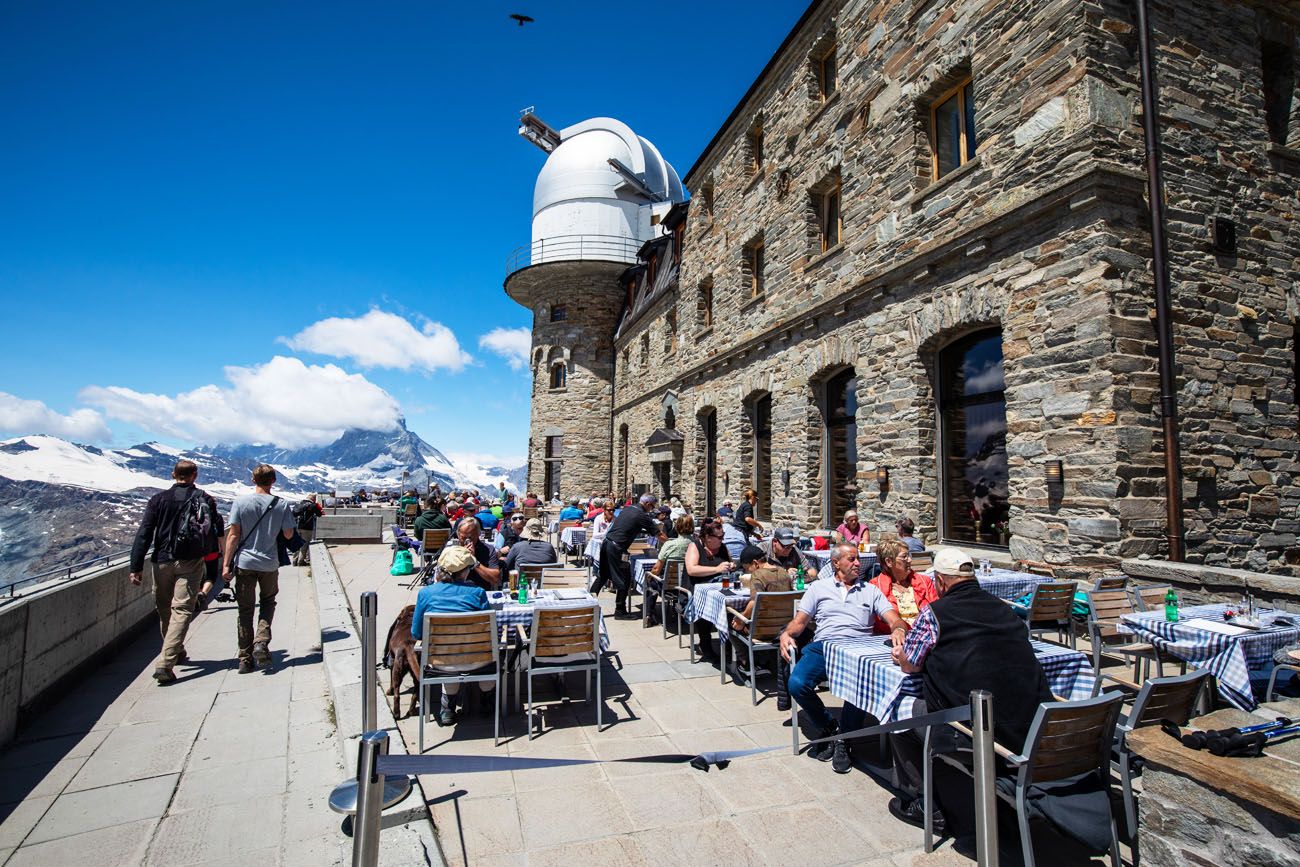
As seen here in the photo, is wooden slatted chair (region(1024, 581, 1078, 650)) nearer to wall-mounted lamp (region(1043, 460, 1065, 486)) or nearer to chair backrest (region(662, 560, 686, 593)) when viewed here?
wall-mounted lamp (region(1043, 460, 1065, 486))

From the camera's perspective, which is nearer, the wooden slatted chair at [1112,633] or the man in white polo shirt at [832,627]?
the man in white polo shirt at [832,627]

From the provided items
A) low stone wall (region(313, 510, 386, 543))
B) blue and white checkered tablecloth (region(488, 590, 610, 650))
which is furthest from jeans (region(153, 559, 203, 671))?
low stone wall (region(313, 510, 386, 543))

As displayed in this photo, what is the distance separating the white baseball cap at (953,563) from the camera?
334 cm

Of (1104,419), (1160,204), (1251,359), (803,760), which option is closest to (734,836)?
(803,760)

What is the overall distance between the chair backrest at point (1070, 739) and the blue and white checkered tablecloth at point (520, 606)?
3285 millimetres

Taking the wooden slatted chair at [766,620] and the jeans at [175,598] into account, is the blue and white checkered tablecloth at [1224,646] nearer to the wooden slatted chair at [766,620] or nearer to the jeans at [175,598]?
the wooden slatted chair at [766,620]

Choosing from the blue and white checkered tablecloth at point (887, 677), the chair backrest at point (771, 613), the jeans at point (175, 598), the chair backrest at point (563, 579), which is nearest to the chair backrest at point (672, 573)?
the chair backrest at point (563, 579)

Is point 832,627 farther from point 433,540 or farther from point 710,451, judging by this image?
point 710,451

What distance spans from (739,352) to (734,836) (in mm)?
12406

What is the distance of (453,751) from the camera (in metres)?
4.24

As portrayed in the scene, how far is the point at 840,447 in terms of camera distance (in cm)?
1185

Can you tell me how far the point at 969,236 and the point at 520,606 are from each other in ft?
24.2

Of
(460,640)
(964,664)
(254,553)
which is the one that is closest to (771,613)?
(964,664)

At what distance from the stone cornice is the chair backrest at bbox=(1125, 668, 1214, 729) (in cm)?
591
